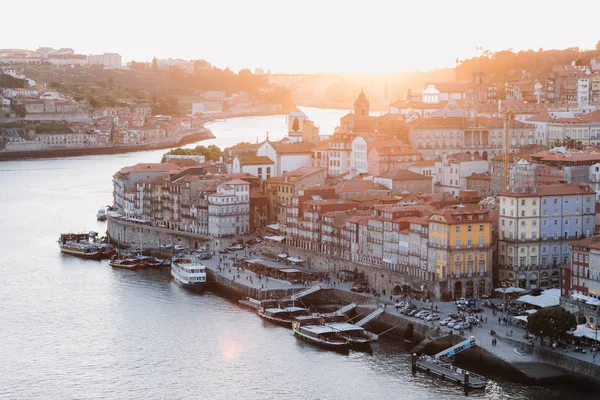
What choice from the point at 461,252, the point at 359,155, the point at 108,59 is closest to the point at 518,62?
the point at 359,155

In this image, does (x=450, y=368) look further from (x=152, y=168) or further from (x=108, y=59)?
(x=108, y=59)

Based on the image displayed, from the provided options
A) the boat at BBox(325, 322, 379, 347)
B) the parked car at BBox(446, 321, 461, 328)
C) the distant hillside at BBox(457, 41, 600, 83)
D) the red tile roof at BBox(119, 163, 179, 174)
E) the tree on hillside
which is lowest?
the boat at BBox(325, 322, 379, 347)

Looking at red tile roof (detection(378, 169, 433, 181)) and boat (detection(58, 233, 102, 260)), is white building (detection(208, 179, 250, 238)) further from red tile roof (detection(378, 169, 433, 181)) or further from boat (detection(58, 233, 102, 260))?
red tile roof (detection(378, 169, 433, 181))

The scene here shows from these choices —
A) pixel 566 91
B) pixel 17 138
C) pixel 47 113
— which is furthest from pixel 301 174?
pixel 47 113

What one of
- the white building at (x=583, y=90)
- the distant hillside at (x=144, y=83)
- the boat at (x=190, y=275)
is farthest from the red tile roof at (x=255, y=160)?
the distant hillside at (x=144, y=83)

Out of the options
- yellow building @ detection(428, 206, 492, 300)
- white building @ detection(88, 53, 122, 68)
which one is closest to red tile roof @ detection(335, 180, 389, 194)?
yellow building @ detection(428, 206, 492, 300)

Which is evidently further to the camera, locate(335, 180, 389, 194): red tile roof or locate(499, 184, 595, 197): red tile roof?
locate(335, 180, 389, 194): red tile roof

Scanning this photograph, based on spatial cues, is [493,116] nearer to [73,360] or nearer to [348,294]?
[348,294]

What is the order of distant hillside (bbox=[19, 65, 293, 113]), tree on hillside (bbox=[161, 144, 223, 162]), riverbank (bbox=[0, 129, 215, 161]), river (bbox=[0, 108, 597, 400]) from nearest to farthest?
river (bbox=[0, 108, 597, 400]) → tree on hillside (bbox=[161, 144, 223, 162]) → riverbank (bbox=[0, 129, 215, 161]) → distant hillside (bbox=[19, 65, 293, 113])
